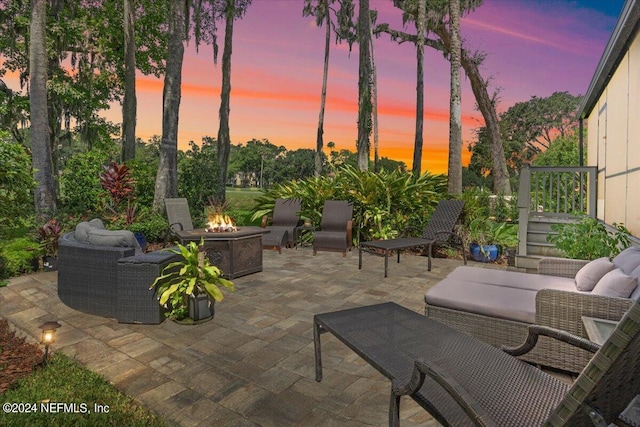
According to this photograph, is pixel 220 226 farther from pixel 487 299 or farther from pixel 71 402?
pixel 487 299

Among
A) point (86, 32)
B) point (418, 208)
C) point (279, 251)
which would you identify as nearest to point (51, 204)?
point (279, 251)

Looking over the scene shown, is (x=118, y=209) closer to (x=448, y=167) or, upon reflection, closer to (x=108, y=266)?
(x=108, y=266)

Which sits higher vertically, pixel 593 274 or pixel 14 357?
pixel 593 274

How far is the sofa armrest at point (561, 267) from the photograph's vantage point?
3.52 m

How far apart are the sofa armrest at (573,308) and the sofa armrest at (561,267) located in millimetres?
1250

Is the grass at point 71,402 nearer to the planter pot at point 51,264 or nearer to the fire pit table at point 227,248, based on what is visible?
the fire pit table at point 227,248

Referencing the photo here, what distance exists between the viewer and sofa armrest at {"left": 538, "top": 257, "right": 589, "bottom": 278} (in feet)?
11.6

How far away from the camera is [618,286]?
2430 millimetres

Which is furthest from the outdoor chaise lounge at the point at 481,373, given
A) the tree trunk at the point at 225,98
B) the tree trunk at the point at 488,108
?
the tree trunk at the point at 488,108

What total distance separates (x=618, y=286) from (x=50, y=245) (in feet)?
23.2

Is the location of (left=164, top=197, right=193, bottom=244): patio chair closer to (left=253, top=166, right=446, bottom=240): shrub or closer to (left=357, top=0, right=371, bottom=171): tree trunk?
(left=253, top=166, right=446, bottom=240): shrub

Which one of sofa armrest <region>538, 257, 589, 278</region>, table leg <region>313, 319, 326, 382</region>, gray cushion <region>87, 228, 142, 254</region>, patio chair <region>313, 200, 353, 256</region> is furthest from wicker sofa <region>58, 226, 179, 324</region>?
sofa armrest <region>538, 257, 589, 278</region>

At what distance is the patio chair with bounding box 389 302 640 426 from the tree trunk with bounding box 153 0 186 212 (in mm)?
8373

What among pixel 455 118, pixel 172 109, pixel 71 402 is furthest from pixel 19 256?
pixel 455 118
